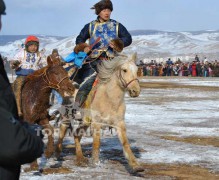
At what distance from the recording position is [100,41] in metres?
8.81

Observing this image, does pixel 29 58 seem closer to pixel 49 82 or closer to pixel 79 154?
pixel 49 82

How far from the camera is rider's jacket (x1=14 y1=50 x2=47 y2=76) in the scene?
29.2 ft

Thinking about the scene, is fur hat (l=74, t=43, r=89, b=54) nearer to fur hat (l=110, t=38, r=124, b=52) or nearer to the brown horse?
fur hat (l=110, t=38, r=124, b=52)

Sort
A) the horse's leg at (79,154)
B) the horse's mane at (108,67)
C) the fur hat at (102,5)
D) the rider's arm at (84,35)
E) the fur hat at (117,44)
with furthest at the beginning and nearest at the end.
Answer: the rider's arm at (84,35), the fur hat at (102,5), the horse's leg at (79,154), the fur hat at (117,44), the horse's mane at (108,67)

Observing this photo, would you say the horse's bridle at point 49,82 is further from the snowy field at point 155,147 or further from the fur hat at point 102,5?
the fur hat at point 102,5

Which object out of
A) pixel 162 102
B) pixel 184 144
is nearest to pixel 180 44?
pixel 162 102

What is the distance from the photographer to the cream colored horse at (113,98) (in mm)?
7633

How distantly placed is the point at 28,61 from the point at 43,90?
1.42 metres

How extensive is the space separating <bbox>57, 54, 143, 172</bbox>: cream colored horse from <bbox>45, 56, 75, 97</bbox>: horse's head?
2.23ft

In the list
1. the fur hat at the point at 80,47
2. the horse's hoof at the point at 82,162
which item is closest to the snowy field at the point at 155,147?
the horse's hoof at the point at 82,162

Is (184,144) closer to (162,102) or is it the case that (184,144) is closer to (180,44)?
(162,102)

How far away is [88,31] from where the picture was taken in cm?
901

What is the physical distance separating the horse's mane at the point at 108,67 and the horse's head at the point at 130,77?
18cm

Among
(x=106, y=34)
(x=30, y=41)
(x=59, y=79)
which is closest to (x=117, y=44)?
(x=106, y=34)
